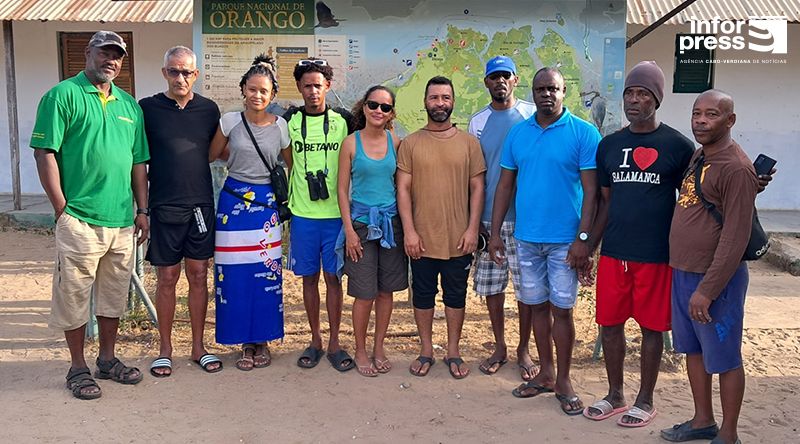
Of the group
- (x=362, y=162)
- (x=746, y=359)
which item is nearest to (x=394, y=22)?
(x=362, y=162)

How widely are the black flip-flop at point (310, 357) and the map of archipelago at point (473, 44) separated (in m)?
2.46

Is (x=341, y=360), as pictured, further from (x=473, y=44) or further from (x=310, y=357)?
(x=473, y=44)

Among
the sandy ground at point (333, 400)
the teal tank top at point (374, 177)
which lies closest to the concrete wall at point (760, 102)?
the sandy ground at point (333, 400)

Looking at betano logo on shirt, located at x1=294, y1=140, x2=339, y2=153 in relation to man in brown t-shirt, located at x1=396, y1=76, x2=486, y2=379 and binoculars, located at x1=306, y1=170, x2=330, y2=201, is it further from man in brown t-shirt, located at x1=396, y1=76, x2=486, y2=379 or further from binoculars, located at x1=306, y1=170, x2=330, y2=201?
man in brown t-shirt, located at x1=396, y1=76, x2=486, y2=379

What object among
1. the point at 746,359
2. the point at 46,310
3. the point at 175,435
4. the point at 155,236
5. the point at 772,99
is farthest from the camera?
the point at 772,99

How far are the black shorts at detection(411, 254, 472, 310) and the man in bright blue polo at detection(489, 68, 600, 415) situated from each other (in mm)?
403

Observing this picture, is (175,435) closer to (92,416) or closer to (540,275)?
(92,416)

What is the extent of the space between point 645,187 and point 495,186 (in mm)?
980

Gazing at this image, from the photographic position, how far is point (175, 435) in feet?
11.4

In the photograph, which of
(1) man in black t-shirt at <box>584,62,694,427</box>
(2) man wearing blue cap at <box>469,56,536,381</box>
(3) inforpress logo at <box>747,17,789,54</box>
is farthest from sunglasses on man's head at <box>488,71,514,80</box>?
(3) inforpress logo at <box>747,17,789,54</box>

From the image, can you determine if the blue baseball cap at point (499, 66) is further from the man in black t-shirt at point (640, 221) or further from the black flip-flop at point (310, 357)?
the black flip-flop at point (310, 357)

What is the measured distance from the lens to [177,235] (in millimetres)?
4121

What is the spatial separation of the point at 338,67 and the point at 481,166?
7.69 feet

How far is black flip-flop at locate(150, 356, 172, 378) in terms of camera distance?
4.22m
